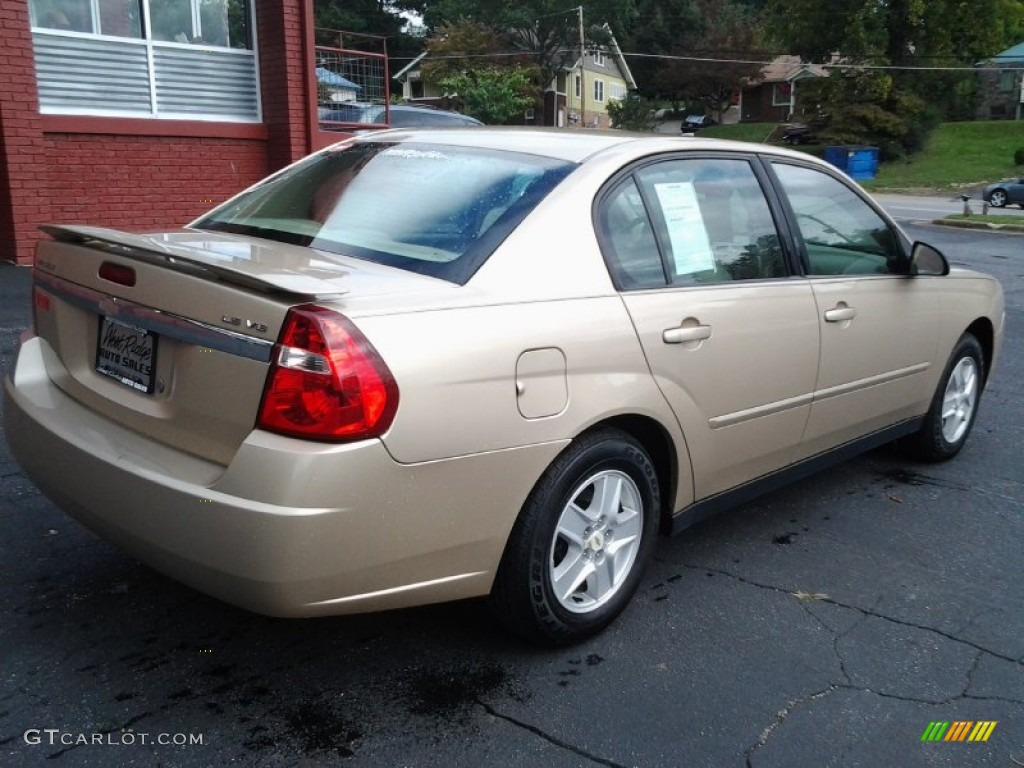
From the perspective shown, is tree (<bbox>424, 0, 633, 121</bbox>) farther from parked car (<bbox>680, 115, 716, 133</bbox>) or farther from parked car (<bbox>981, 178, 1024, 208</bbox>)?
parked car (<bbox>981, 178, 1024, 208</bbox>)

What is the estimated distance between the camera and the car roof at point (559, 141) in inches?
135

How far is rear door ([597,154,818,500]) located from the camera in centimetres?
331

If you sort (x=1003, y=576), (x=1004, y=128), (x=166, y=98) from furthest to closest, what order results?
(x=1004, y=128), (x=166, y=98), (x=1003, y=576)

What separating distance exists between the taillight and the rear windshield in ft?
1.60

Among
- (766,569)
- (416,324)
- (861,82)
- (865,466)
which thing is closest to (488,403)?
(416,324)

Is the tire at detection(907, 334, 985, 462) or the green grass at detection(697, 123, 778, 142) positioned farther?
the green grass at detection(697, 123, 778, 142)

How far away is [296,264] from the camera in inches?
113

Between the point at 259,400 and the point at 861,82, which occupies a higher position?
the point at 861,82

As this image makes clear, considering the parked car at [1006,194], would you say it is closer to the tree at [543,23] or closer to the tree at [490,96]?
the tree at [490,96]

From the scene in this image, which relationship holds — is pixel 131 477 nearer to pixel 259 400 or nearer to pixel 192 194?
pixel 259 400

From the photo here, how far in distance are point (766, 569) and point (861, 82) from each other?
4551 cm

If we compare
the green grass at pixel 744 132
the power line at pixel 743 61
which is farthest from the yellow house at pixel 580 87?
the green grass at pixel 744 132

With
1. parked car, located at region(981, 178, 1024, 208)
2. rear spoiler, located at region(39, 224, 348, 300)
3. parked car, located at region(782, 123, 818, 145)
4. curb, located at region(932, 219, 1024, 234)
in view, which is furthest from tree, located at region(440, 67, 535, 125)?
rear spoiler, located at region(39, 224, 348, 300)

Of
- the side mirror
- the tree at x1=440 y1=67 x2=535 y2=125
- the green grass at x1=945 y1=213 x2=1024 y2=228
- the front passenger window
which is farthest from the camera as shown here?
the tree at x1=440 y1=67 x2=535 y2=125
